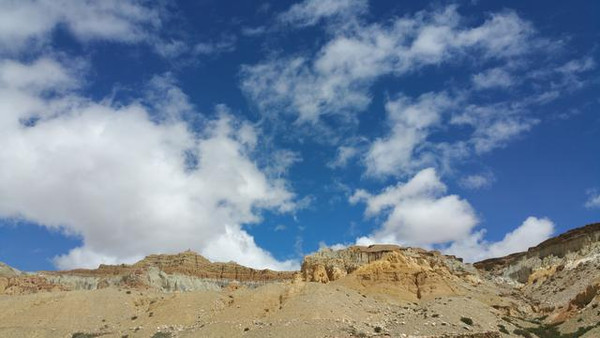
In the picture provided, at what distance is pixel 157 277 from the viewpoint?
143250 millimetres

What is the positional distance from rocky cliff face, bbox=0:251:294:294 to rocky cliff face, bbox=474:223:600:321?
57.2 metres

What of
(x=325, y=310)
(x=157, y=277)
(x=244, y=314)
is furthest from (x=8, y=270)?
(x=325, y=310)

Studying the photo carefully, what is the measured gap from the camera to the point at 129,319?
59375mm

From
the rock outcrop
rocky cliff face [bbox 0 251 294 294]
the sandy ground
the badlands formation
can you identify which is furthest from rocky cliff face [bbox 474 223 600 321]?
the rock outcrop

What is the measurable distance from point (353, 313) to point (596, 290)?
23.7m

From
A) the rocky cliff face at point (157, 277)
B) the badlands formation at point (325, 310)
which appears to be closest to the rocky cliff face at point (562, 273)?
the badlands formation at point (325, 310)

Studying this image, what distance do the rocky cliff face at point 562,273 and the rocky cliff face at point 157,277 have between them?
57247mm

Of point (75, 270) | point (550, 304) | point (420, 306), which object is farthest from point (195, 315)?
point (75, 270)

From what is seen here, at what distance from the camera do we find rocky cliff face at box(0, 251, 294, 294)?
4710 inches

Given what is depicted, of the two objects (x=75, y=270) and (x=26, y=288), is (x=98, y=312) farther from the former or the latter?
(x=75, y=270)

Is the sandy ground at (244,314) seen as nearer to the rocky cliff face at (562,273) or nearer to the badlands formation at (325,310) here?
the badlands formation at (325,310)

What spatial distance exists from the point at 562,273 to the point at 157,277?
9350 cm

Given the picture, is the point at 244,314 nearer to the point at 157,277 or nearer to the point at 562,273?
the point at 562,273

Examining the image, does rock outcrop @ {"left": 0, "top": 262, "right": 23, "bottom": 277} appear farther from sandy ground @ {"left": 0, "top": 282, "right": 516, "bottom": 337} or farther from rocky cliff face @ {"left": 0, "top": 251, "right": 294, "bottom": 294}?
sandy ground @ {"left": 0, "top": 282, "right": 516, "bottom": 337}
